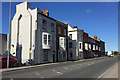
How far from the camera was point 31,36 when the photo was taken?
2338cm

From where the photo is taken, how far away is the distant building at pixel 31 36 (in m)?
22.9

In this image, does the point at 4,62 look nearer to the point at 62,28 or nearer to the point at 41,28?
the point at 41,28

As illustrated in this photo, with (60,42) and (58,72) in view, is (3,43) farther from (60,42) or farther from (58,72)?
(58,72)

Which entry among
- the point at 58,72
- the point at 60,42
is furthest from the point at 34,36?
the point at 58,72

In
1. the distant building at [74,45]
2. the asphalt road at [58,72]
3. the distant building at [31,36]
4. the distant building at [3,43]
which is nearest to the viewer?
the asphalt road at [58,72]

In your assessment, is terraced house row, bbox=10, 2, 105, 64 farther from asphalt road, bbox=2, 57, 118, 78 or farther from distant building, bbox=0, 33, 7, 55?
asphalt road, bbox=2, 57, 118, 78

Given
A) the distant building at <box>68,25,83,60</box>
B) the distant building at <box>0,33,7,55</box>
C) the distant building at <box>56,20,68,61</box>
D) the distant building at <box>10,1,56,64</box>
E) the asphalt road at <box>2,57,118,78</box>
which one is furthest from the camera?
the distant building at <box>68,25,83,60</box>

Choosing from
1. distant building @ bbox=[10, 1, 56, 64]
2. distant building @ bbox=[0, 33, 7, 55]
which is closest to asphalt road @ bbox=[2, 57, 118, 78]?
distant building @ bbox=[10, 1, 56, 64]

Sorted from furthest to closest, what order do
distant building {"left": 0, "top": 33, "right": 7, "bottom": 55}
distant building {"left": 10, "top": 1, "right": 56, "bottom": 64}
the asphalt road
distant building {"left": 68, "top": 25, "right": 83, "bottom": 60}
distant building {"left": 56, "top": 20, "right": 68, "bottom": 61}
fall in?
distant building {"left": 68, "top": 25, "right": 83, "bottom": 60} < distant building {"left": 56, "top": 20, "right": 68, "bottom": 61} < distant building {"left": 0, "top": 33, "right": 7, "bottom": 55} < distant building {"left": 10, "top": 1, "right": 56, "bottom": 64} < the asphalt road

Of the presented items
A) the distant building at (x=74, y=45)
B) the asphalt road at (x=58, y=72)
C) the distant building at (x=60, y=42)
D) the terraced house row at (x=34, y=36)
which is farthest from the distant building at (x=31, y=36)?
the distant building at (x=74, y=45)

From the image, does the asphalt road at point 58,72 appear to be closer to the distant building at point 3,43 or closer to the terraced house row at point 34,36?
the terraced house row at point 34,36

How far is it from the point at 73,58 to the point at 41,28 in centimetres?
1684

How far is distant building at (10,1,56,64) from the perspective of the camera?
22875mm

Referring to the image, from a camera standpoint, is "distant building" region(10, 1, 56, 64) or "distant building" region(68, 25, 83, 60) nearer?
"distant building" region(10, 1, 56, 64)
